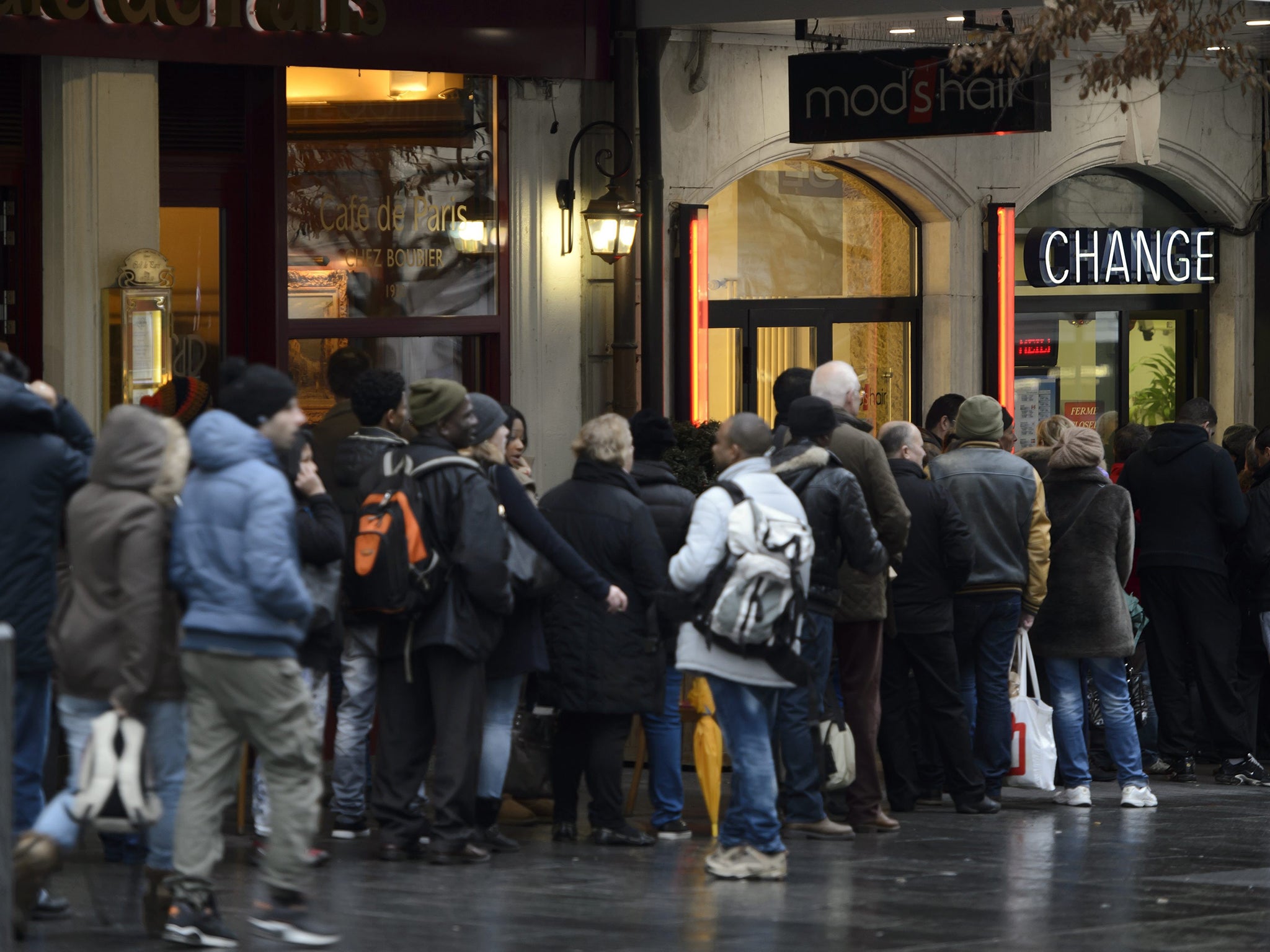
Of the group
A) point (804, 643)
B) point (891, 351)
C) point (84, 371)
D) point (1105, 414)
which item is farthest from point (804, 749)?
point (1105, 414)

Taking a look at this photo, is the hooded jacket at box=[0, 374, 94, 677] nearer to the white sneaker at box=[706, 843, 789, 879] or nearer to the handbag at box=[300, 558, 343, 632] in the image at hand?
the handbag at box=[300, 558, 343, 632]

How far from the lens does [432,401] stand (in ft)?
27.5

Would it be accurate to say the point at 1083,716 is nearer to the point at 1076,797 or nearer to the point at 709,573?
the point at 1076,797

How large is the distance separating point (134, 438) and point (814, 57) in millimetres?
7582

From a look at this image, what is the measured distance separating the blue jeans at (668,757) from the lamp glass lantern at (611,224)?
4527 millimetres

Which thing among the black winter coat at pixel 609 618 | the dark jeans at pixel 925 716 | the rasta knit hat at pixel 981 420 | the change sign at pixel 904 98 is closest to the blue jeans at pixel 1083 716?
the dark jeans at pixel 925 716

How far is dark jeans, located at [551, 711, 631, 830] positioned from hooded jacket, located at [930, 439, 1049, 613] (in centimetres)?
209

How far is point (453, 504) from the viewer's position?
8.25 metres

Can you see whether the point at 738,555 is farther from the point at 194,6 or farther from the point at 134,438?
the point at 194,6

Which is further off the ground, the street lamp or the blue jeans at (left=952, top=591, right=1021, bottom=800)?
the street lamp

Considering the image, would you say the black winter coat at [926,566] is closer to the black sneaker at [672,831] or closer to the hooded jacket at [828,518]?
the hooded jacket at [828,518]

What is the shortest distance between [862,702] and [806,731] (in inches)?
25.0

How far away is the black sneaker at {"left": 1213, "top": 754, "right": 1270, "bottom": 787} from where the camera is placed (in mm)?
11227

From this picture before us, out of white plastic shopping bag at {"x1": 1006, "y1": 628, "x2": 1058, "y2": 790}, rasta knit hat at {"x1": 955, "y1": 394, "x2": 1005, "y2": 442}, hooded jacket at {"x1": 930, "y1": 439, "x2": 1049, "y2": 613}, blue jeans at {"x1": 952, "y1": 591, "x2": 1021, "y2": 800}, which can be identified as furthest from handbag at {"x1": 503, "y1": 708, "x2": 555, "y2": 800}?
rasta knit hat at {"x1": 955, "y1": 394, "x2": 1005, "y2": 442}
